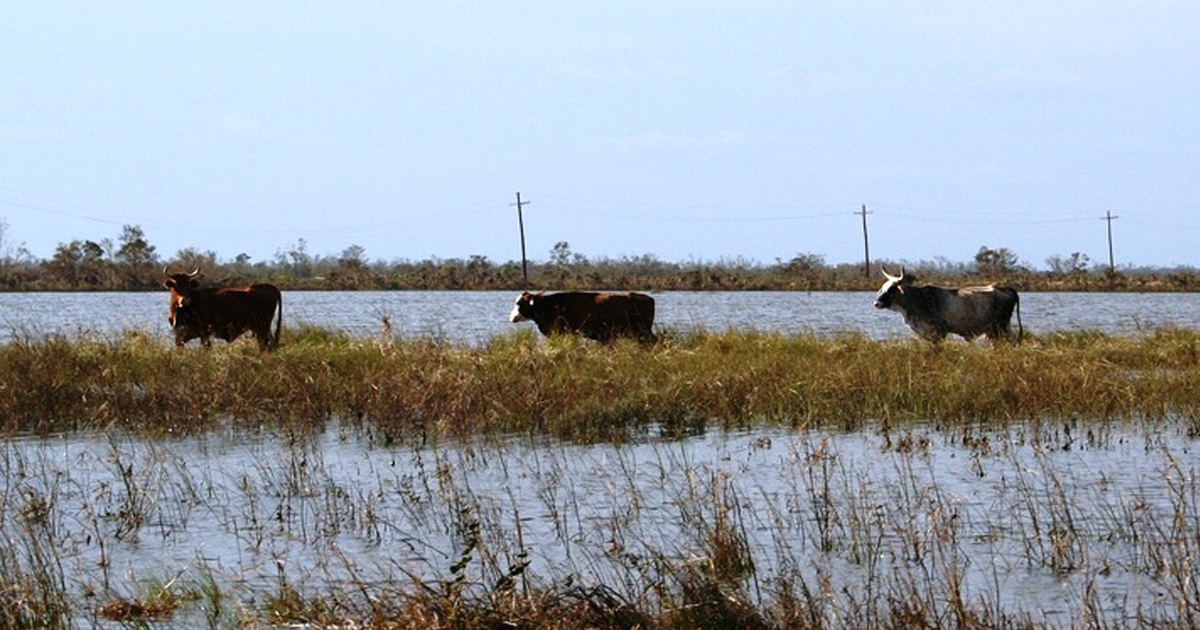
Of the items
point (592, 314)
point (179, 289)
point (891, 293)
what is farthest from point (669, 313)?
point (179, 289)

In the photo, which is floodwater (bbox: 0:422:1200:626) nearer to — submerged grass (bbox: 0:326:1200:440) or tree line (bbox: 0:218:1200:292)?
submerged grass (bbox: 0:326:1200:440)

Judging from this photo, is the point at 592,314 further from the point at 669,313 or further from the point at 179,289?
the point at 669,313

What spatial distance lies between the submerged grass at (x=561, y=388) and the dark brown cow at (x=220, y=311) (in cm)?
268

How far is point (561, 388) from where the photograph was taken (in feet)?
49.7

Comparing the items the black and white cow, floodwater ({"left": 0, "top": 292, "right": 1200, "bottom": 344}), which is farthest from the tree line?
the black and white cow

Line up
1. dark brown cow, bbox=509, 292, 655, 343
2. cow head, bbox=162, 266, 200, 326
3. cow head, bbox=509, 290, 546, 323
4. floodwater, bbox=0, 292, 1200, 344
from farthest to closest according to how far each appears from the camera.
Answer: floodwater, bbox=0, 292, 1200, 344
cow head, bbox=509, 290, 546, 323
dark brown cow, bbox=509, 292, 655, 343
cow head, bbox=162, 266, 200, 326

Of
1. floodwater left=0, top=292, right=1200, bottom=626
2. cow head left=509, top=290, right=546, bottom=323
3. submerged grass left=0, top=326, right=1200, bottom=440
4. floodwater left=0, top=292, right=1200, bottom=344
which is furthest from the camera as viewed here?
floodwater left=0, top=292, right=1200, bottom=344

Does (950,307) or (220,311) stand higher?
(220,311)

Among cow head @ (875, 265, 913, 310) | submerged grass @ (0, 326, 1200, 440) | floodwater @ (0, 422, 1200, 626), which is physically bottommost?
floodwater @ (0, 422, 1200, 626)

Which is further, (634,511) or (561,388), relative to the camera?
(561,388)

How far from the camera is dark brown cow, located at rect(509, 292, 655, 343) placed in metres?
22.3

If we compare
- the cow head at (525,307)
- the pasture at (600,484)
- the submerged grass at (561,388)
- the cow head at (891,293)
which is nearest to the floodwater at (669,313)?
the cow head at (525,307)

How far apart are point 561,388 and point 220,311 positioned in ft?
26.7

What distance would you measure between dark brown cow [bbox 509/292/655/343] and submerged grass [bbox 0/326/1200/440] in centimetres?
366
